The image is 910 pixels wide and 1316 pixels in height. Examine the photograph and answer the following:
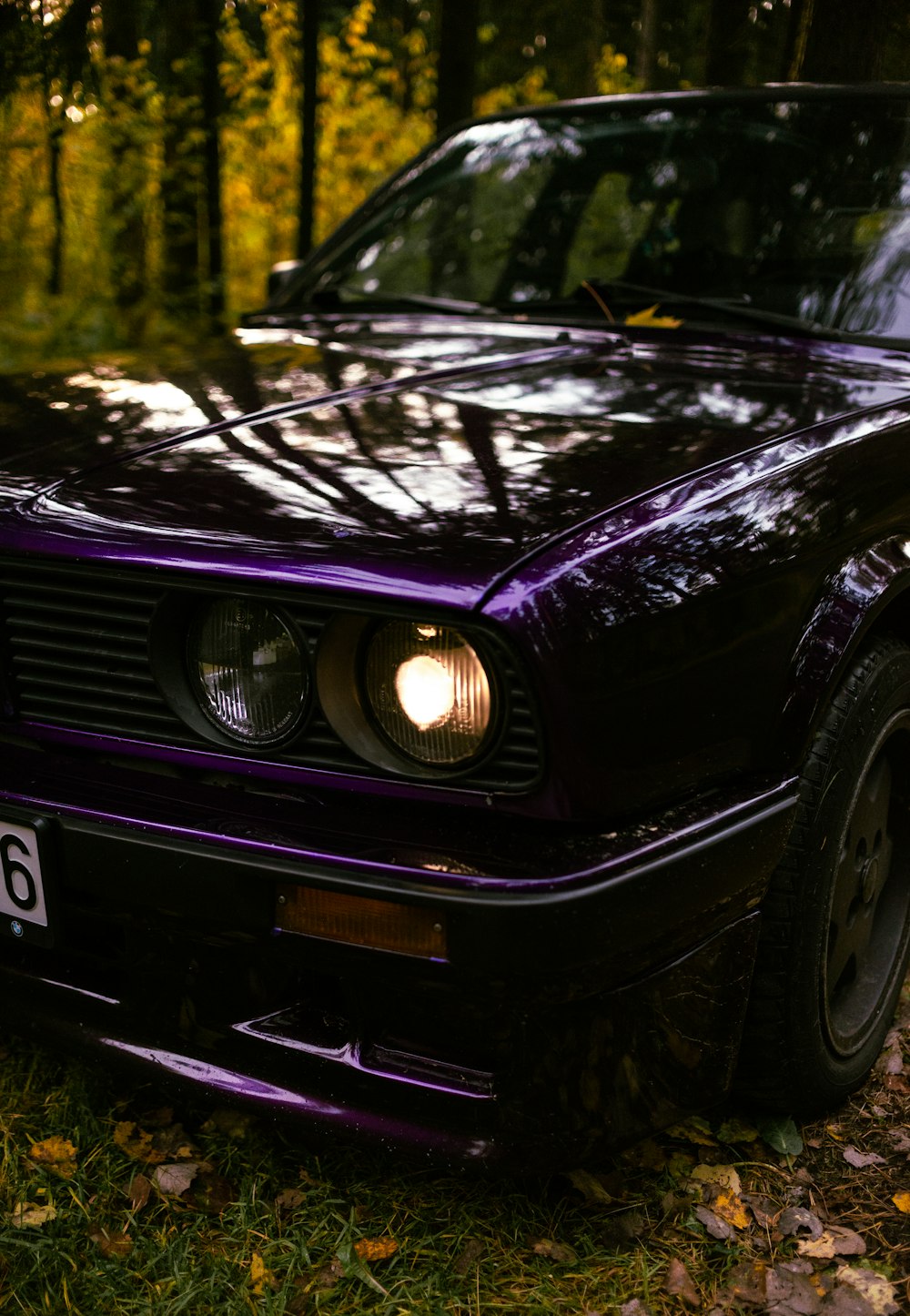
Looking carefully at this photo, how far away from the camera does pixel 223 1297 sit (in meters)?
1.56

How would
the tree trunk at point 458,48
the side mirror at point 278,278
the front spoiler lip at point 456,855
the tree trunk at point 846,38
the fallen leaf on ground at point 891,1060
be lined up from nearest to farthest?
the front spoiler lip at point 456,855 → the fallen leaf on ground at point 891,1060 → the tree trunk at point 846,38 → the side mirror at point 278,278 → the tree trunk at point 458,48

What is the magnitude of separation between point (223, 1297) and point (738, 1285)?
2.28 ft

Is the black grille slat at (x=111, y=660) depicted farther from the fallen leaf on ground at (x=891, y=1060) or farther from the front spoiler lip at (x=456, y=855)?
the fallen leaf on ground at (x=891, y=1060)

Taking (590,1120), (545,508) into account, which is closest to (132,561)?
(545,508)

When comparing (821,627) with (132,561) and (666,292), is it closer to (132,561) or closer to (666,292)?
(132,561)

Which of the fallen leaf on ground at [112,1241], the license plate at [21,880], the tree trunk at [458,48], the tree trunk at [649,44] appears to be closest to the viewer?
the license plate at [21,880]

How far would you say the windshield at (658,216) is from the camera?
7.89ft

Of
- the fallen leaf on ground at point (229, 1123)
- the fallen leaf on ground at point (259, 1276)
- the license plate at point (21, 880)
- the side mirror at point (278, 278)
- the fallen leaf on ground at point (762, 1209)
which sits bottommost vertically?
the fallen leaf on ground at point (229, 1123)

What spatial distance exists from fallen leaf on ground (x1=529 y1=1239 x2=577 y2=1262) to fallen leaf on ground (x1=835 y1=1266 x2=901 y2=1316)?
373 mm

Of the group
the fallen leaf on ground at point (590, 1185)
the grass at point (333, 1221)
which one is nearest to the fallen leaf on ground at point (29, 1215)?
the grass at point (333, 1221)

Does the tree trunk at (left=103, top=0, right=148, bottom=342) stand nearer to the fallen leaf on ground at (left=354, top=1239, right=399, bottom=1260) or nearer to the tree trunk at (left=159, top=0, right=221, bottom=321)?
the tree trunk at (left=159, top=0, right=221, bottom=321)

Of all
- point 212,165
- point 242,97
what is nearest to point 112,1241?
point 242,97

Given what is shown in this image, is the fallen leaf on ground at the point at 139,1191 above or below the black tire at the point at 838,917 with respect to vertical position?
below

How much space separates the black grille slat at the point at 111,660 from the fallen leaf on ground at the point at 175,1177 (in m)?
0.69
